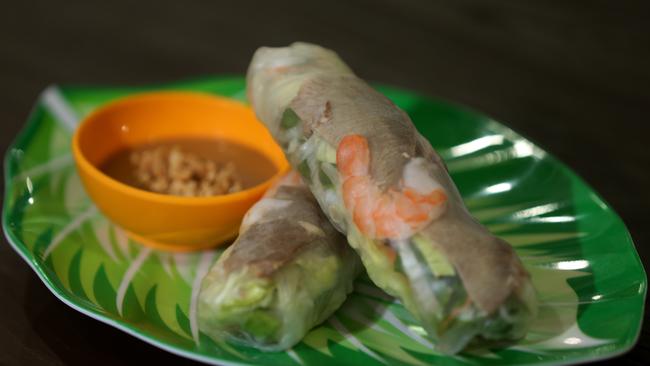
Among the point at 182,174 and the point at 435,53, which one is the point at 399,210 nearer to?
the point at 182,174

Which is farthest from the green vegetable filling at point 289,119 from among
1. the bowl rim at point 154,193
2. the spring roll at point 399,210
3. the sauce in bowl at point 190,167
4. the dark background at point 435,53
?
the dark background at point 435,53

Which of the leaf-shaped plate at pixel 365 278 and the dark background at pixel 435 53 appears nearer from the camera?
the leaf-shaped plate at pixel 365 278

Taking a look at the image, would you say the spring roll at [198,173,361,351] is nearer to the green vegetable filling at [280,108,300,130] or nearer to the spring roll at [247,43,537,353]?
the spring roll at [247,43,537,353]

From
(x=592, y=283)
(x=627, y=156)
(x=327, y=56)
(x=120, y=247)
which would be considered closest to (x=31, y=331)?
(x=120, y=247)

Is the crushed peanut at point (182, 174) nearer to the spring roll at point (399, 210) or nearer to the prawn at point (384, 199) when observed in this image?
the spring roll at point (399, 210)

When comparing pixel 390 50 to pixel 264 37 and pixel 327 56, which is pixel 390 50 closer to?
pixel 264 37

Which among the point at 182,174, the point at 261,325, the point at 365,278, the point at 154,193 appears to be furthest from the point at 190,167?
the point at 261,325

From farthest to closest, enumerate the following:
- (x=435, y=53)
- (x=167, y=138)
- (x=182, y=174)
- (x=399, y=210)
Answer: (x=435, y=53)
(x=167, y=138)
(x=182, y=174)
(x=399, y=210)
